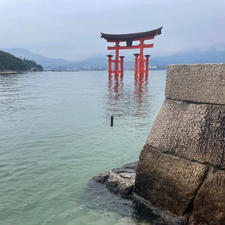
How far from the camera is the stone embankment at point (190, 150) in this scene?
126 inches

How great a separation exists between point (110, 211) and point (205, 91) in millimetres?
2591

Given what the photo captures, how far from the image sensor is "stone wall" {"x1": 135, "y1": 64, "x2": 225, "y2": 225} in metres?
3.21

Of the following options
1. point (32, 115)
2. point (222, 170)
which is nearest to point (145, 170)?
point (222, 170)

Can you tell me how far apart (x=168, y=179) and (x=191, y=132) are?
841 millimetres

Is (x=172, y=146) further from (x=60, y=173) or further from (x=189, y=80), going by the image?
(x=60, y=173)

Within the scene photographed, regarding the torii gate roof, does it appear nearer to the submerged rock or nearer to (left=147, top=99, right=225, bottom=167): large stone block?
the submerged rock

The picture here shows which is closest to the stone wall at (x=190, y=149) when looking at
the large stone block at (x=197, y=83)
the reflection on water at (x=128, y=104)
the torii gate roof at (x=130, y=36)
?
the large stone block at (x=197, y=83)

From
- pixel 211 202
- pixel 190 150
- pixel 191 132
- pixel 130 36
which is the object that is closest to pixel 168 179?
pixel 190 150

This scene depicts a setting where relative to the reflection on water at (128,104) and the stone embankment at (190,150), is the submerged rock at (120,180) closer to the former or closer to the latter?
the stone embankment at (190,150)

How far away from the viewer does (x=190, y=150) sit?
3488 mm

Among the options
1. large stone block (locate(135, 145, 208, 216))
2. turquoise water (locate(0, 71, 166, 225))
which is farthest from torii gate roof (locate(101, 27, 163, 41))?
large stone block (locate(135, 145, 208, 216))

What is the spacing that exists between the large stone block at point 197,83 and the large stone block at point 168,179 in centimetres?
96

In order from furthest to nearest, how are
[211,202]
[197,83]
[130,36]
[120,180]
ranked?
1. [130,36]
2. [120,180]
3. [197,83]
4. [211,202]

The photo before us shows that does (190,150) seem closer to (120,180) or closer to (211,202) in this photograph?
(211,202)
